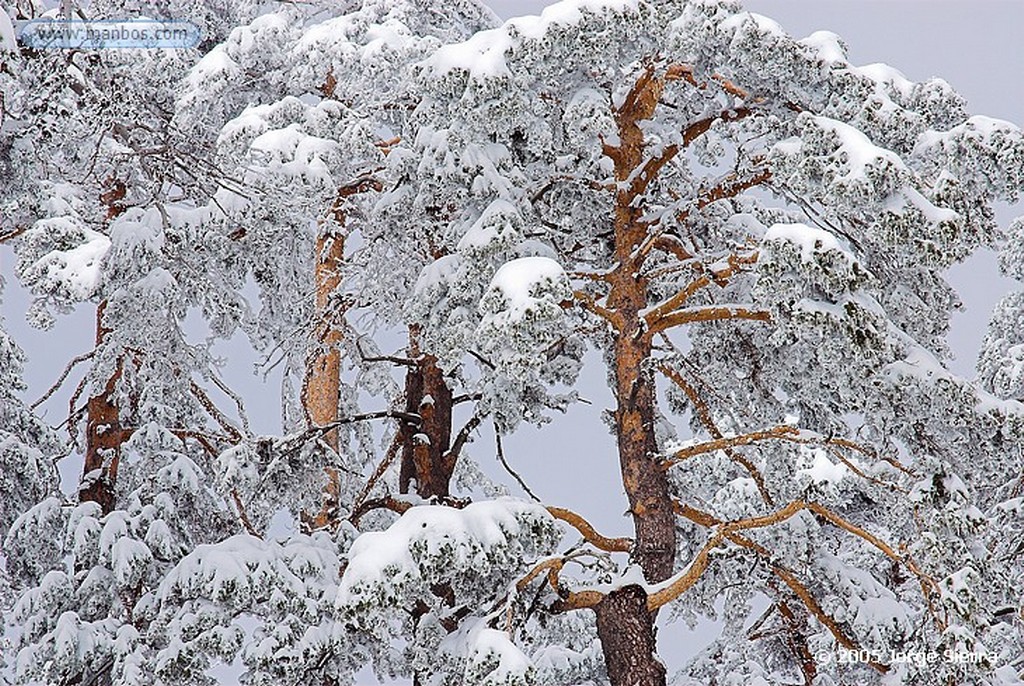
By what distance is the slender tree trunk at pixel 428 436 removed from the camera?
1188 cm

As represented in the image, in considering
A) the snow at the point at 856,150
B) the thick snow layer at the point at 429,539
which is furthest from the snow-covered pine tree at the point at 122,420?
the snow at the point at 856,150

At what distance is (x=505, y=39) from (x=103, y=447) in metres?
7.71

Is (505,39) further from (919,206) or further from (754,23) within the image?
(919,206)

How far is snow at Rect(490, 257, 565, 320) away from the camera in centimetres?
738

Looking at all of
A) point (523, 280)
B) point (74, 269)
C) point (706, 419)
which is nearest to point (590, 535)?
point (706, 419)

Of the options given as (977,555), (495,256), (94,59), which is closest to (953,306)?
(977,555)

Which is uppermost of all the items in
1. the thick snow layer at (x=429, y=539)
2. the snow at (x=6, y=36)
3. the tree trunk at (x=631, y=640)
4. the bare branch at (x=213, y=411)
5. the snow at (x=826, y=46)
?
the bare branch at (x=213, y=411)

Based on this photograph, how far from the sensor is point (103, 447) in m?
13.2

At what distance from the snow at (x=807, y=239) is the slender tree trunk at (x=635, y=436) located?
5.92 ft

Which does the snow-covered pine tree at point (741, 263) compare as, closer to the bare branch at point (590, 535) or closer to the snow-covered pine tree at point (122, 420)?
the bare branch at point (590, 535)

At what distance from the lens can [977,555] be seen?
764 cm

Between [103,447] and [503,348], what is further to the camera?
[103,447]

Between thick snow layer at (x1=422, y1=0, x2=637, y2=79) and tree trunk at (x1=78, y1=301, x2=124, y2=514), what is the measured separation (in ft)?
21.7

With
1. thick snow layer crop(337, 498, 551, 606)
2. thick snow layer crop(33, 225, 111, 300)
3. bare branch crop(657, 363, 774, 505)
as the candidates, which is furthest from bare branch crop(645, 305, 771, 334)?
thick snow layer crop(33, 225, 111, 300)
